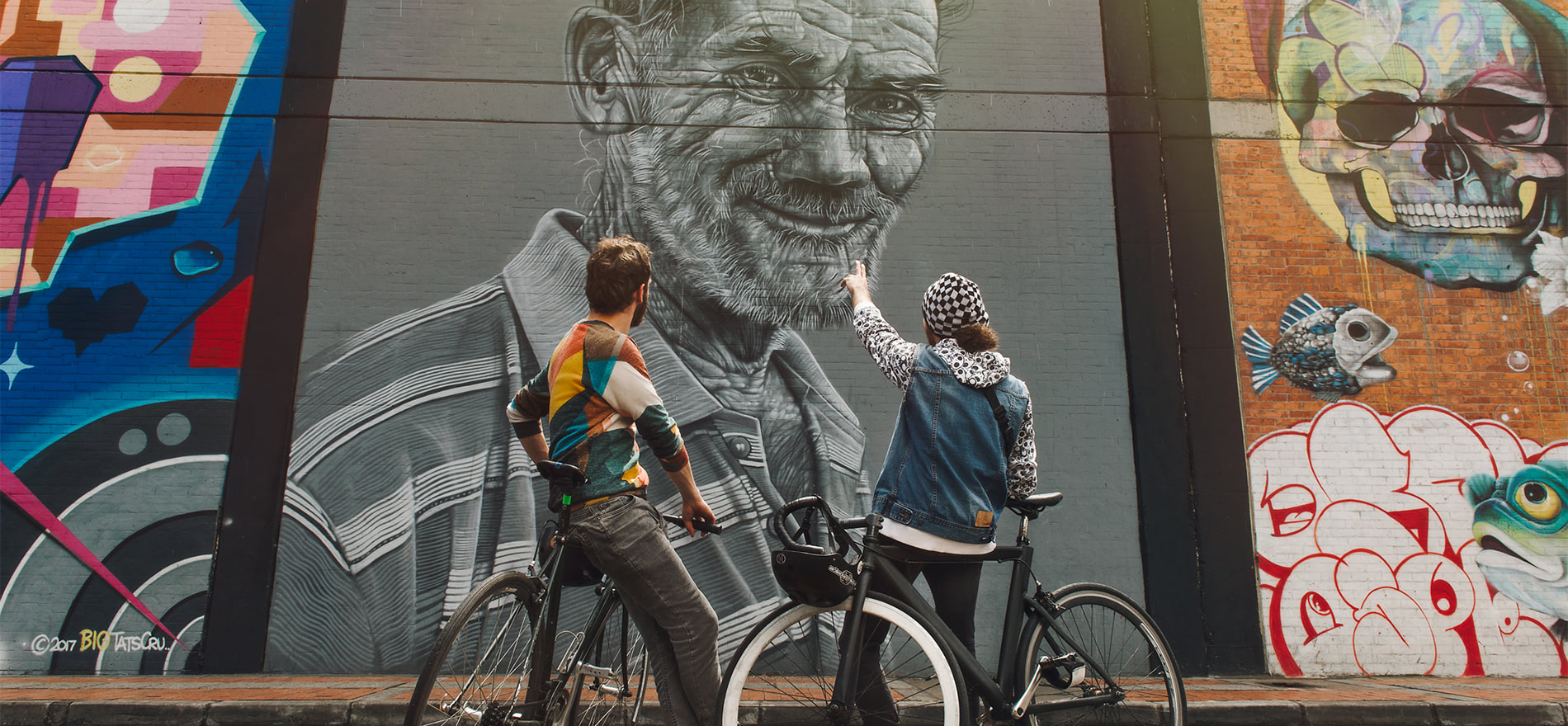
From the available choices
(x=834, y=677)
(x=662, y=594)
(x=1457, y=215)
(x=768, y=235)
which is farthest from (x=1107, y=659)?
(x=1457, y=215)

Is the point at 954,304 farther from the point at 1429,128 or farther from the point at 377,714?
the point at 1429,128

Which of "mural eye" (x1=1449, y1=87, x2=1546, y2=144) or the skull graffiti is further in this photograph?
"mural eye" (x1=1449, y1=87, x2=1546, y2=144)

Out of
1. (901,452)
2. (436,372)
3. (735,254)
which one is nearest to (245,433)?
(436,372)

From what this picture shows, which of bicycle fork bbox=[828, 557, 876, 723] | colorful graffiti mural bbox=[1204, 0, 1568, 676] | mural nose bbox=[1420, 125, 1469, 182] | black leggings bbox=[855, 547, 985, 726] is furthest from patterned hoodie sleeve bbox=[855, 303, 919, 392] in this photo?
mural nose bbox=[1420, 125, 1469, 182]

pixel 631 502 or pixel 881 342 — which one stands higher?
pixel 881 342

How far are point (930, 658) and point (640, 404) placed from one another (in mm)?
1201

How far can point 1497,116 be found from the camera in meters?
6.50

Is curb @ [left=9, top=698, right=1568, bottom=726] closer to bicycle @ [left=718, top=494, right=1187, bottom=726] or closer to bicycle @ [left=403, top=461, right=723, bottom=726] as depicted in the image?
bicycle @ [left=718, top=494, right=1187, bottom=726]

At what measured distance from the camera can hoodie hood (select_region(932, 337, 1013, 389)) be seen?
112 inches

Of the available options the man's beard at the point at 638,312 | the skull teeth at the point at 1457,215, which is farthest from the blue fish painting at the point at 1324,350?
the man's beard at the point at 638,312

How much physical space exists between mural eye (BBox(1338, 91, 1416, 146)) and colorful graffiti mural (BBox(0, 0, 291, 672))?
836cm

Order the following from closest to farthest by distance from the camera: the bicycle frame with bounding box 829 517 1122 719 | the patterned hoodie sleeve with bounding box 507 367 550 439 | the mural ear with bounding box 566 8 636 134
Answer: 1. the bicycle frame with bounding box 829 517 1122 719
2. the patterned hoodie sleeve with bounding box 507 367 550 439
3. the mural ear with bounding box 566 8 636 134

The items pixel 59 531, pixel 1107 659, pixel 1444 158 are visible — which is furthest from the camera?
pixel 1444 158

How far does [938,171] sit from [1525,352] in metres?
4.63
